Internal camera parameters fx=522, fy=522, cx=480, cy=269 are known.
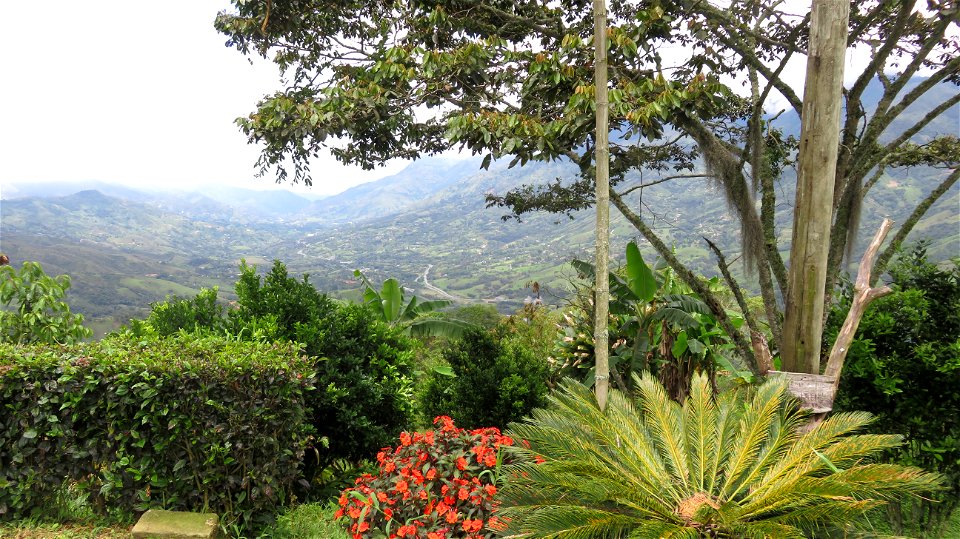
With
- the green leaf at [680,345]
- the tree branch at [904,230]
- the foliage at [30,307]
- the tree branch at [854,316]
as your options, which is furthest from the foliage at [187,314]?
the tree branch at [904,230]

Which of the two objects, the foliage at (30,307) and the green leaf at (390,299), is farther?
the green leaf at (390,299)

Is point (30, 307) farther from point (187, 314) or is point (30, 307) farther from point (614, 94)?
point (614, 94)

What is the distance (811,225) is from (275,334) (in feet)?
13.5

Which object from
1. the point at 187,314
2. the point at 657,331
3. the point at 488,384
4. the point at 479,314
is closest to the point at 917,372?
the point at 657,331

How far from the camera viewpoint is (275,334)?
14.8ft

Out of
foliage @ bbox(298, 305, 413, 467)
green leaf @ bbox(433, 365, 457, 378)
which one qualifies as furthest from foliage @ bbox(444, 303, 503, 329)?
foliage @ bbox(298, 305, 413, 467)

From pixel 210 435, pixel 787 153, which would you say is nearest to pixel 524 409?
pixel 210 435

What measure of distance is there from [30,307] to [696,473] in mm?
6104

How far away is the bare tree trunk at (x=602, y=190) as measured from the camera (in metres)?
3.26

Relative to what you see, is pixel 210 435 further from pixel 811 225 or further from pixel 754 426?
pixel 811 225

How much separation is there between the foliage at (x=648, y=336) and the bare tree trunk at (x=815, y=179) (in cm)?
195

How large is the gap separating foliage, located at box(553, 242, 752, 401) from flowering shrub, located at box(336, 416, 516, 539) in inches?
90.0

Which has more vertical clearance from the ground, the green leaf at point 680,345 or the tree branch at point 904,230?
the tree branch at point 904,230

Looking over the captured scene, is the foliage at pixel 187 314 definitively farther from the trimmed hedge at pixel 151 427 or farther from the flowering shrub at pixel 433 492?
the flowering shrub at pixel 433 492
